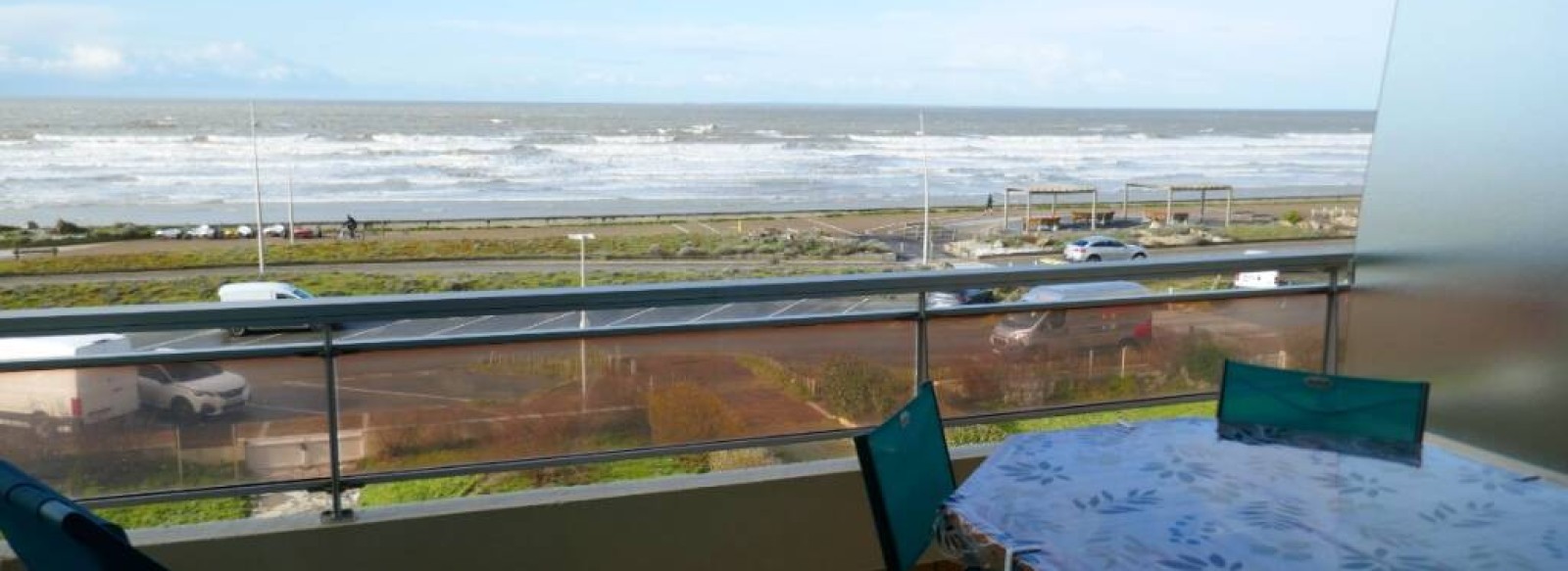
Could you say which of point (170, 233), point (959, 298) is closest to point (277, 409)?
point (959, 298)

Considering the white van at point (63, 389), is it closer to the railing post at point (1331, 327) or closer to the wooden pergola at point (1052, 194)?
the railing post at point (1331, 327)

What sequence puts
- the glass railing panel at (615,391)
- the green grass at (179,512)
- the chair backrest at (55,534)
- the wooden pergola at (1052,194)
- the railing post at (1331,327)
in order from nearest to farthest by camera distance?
the chair backrest at (55,534) → the green grass at (179,512) → the glass railing panel at (615,391) → the railing post at (1331,327) → the wooden pergola at (1052,194)

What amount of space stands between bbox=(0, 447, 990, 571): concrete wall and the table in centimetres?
108

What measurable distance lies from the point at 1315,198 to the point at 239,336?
28950 mm

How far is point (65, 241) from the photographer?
26000 millimetres

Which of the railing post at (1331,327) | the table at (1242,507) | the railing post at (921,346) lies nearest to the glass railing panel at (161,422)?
the railing post at (921,346)

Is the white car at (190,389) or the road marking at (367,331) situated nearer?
the white car at (190,389)

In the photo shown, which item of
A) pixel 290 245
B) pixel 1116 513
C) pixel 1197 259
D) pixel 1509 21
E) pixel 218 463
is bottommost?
pixel 290 245

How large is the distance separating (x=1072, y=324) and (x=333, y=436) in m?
2.20

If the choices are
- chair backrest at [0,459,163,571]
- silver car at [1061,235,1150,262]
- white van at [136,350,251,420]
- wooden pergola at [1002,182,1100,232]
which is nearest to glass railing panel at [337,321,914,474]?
white van at [136,350,251,420]

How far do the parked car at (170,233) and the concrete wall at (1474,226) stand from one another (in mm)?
27462

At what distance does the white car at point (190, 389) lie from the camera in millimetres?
2576

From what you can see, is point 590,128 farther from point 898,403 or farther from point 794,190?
point 898,403

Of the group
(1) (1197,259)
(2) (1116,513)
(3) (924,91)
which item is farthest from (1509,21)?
(3) (924,91)
